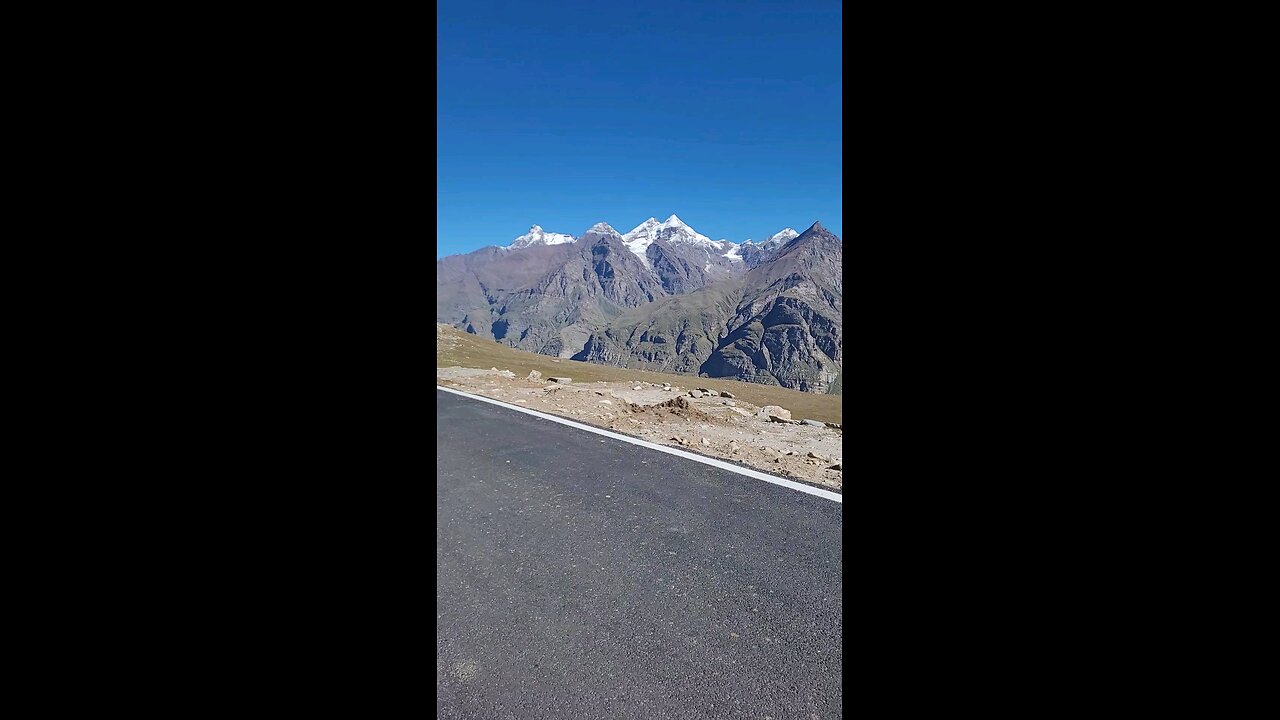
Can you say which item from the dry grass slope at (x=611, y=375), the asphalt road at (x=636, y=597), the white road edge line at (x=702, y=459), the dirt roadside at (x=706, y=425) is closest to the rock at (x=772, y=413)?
the dirt roadside at (x=706, y=425)

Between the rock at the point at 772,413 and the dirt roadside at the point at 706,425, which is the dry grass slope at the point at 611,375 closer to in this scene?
the rock at the point at 772,413

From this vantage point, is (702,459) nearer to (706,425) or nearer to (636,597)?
(706,425)

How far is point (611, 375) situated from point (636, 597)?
14826 mm

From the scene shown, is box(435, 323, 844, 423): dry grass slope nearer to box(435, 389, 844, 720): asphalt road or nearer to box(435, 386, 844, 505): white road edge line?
box(435, 386, 844, 505): white road edge line

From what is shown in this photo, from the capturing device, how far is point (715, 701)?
1.90m

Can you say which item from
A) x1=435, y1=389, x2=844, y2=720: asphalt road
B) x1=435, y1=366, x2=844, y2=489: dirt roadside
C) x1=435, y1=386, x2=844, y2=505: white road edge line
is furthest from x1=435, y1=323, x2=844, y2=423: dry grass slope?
x1=435, y1=389, x2=844, y2=720: asphalt road

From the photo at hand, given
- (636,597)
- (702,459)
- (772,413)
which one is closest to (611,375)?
(772,413)

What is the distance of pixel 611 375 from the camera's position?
1739cm

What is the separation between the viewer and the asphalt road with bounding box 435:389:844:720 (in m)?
1.94
